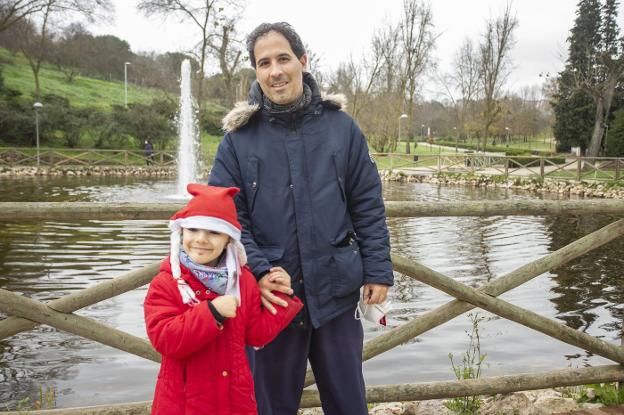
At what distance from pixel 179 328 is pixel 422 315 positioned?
58.1 inches

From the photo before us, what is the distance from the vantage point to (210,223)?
1.81 m

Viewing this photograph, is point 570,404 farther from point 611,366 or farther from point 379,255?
point 379,255

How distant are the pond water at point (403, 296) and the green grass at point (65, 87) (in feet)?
105

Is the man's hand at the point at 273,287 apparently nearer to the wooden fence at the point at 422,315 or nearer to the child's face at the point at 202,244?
the child's face at the point at 202,244

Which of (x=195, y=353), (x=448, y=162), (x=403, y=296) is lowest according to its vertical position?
(x=403, y=296)

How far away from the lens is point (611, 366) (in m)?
3.17

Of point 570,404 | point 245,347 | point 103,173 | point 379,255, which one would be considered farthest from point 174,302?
point 103,173

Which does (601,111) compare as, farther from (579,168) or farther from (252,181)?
(252,181)

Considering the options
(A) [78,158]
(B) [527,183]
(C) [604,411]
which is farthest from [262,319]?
(A) [78,158]

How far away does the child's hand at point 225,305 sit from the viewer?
1.74 m

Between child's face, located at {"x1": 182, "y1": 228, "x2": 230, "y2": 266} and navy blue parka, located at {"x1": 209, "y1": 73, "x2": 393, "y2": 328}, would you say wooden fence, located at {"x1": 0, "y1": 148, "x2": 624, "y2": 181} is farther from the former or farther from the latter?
child's face, located at {"x1": 182, "y1": 228, "x2": 230, "y2": 266}

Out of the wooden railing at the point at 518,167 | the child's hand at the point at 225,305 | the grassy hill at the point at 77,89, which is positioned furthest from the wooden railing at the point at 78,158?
the child's hand at the point at 225,305

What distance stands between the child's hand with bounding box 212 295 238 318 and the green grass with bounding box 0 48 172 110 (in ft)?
130

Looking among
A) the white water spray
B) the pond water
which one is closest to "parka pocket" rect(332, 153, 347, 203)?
the pond water
